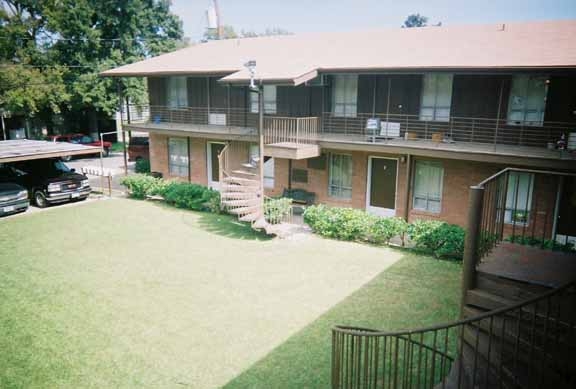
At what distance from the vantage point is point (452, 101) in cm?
1498

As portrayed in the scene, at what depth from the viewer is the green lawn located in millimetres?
7238

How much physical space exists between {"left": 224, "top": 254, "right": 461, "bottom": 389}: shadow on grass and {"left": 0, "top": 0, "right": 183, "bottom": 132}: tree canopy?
92.2 ft

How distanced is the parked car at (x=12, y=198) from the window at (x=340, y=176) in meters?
11.9

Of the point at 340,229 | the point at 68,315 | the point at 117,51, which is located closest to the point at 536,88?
the point at 340,229

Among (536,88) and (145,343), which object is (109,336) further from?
(536,88)

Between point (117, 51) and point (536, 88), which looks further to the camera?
point (117, 51)

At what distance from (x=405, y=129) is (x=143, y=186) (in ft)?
36.8

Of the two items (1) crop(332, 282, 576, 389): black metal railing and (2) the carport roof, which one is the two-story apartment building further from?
Answer: (1) crop(332, 282, 576, 389): black metal railing

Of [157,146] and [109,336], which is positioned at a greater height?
[157,146]

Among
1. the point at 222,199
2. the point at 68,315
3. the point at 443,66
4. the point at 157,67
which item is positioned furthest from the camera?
the point at 157,67

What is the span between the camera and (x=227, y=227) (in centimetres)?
1513

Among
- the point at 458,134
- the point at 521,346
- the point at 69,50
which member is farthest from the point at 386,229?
the point at 69,50

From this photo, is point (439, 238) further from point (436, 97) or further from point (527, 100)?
point (436, 97)

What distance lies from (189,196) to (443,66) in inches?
410
